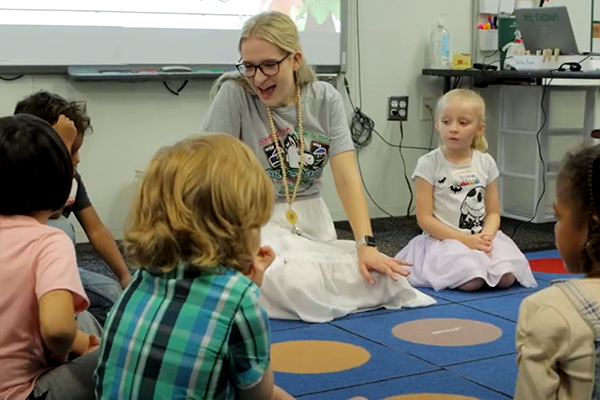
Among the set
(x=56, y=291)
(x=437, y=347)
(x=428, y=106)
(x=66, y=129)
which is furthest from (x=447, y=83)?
(x=56, y=291)

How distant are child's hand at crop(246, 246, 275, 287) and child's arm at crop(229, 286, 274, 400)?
0.32ft

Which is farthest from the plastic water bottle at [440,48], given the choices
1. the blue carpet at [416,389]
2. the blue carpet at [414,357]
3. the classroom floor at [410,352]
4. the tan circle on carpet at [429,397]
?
the tan circle on carpet at [429,397]

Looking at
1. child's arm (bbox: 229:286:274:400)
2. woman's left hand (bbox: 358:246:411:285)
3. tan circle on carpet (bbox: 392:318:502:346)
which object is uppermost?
child's arm (bbox: 229:286:274:400)

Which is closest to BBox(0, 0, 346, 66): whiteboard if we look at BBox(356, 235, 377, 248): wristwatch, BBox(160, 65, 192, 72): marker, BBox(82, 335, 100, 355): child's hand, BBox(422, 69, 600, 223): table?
BBox(160, 65, 192, 72): marker

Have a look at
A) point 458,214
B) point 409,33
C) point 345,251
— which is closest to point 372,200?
point 409,33

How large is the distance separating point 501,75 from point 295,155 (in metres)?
1.75

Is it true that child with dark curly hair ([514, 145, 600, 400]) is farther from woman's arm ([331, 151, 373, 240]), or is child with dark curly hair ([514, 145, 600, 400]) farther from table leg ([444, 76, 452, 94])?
table leg ([444, 76, 452, 94])

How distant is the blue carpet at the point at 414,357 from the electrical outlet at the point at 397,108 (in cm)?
178

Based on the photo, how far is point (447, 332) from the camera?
8.07 feet

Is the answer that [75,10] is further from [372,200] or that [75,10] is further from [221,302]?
[221,302]

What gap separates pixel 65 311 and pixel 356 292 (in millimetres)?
1484

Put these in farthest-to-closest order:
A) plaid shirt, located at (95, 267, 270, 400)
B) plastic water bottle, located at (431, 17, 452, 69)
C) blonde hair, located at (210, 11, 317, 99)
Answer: plastic water bottle, located at (431, 17, 452, 69) → blonde hair, located at (210, 11, 317, 99) → plaid shirt, located at (95, 267, 270, 400)

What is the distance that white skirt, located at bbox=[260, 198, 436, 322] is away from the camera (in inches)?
102

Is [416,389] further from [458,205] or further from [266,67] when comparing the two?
[458,205]
